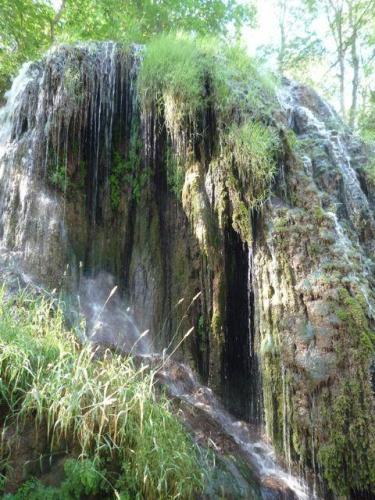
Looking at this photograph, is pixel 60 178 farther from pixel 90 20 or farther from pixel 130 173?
pixel 90 20

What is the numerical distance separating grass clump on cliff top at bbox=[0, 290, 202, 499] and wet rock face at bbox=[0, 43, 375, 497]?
145 centimetres

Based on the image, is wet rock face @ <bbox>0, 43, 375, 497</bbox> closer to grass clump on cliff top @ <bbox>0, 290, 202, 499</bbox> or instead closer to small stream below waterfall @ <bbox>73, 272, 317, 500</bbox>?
small stream below waterfall @ <bbox>73, 272, 317, 500</bbox>

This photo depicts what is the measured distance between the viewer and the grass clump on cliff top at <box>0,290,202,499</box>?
10.2 ft

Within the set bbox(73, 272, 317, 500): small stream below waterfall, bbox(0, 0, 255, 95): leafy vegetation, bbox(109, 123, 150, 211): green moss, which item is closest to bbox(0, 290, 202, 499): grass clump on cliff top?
bbox(73, 272, 317, 500): small stream below waterfall

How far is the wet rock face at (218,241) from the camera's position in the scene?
4.19 metres

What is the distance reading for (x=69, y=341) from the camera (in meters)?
4.01

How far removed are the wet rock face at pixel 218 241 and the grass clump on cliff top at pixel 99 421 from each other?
1454mm

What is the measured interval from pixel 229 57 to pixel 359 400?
535cm

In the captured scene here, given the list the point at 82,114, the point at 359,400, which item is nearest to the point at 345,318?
the point at 359,400

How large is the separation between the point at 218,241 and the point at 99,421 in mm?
3151

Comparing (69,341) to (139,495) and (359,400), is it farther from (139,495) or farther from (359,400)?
(359,400)

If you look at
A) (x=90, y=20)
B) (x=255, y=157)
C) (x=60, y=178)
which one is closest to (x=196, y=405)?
(x=255, y=157)

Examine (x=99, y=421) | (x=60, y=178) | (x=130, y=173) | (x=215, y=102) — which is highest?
(x=215, y=102)

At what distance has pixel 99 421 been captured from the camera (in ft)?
10.8
